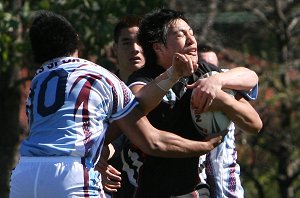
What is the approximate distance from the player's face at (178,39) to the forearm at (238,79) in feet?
0.77

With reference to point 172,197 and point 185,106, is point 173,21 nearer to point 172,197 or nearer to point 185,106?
point 185,106

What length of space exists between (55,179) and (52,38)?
0.69 metres

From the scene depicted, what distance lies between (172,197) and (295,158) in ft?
24.1

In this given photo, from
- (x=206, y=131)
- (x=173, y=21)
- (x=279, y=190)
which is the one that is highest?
(x=173, y=21)

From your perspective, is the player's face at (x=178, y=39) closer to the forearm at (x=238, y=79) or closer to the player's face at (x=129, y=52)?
the forearm at (x=238, y=79)

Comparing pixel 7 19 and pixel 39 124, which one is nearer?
pixel 39 124

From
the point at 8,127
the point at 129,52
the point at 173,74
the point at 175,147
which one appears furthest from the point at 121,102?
the point at 8,127

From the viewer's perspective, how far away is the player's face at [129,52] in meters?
7.21

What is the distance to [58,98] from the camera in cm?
510

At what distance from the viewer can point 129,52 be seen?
725cm

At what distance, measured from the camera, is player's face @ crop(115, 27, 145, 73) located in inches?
284

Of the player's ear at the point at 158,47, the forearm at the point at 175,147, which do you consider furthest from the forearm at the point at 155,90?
the player's ear at the point at 158,47

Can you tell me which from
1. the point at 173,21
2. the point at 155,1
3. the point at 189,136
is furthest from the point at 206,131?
the point at 155,1

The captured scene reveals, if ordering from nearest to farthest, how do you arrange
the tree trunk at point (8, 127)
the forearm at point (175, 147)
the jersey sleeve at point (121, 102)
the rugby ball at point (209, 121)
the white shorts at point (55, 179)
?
the white shorts at point (55, 179) < the jersey sleeve at point (121, 102) < the forearm at point (175, 147) < the rugby ball at point (209, 121) < the tree trunk at point (8, 127)
